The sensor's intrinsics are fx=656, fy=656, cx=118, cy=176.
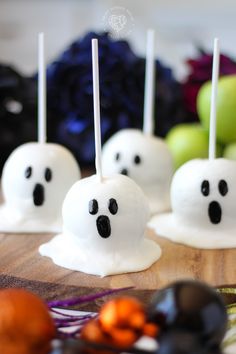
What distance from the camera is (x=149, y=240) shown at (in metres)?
0.94

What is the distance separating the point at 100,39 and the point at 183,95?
0.80 ft

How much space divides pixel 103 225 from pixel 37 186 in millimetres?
203

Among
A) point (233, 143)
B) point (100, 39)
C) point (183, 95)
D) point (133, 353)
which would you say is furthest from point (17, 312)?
point (183, 95)

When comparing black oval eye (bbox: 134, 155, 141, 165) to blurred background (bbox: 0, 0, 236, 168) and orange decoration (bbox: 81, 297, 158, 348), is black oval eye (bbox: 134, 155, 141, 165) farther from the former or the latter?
orange decoration (bbox: 81, 297, 158, 348)

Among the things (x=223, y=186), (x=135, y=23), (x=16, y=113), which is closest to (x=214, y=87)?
(x=223, y=186)

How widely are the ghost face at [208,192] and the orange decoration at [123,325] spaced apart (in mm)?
400

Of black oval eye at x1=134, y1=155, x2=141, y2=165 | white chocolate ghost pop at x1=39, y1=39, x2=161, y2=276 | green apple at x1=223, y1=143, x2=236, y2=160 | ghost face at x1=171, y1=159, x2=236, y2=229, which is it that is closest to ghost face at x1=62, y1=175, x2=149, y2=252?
white chocolate ghost pop at x1=39, y1=39, x2=161, y2=276

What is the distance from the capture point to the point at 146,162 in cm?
112

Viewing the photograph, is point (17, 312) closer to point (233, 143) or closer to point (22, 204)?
point (22, 204)

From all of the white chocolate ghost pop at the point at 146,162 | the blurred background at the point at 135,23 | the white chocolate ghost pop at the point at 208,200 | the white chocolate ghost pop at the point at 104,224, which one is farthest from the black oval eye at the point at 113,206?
the blurred background at the point at 135,23

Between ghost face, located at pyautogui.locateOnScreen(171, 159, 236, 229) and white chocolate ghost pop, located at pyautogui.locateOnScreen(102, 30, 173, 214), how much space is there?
16cm

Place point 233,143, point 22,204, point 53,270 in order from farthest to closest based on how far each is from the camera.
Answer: point 233,143
point 22,204
point 53,270

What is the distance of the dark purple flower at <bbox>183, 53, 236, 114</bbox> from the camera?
136 centimetres

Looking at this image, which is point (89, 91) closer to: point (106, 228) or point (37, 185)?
point (37, 185)
